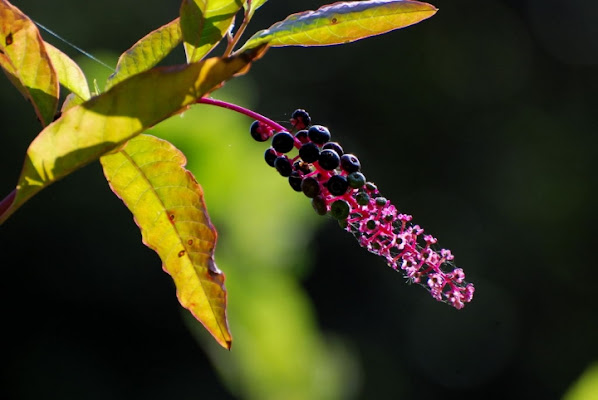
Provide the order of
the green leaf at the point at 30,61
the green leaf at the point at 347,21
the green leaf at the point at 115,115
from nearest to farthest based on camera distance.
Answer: the green leaf at the point at 115,115
the green leaf at the point at 30,61
the green leaf at the point at 347,21

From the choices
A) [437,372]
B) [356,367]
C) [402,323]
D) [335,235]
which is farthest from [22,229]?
[356,367]

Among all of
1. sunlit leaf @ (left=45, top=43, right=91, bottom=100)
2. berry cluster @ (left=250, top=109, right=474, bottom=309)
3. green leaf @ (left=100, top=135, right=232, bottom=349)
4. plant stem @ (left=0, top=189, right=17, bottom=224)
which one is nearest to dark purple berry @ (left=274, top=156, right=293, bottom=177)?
berry cluster @ (left=250, top=109, right=474, bottom=309)

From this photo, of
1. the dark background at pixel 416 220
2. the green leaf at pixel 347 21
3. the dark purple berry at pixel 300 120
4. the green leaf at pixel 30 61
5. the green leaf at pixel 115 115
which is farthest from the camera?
the dark background at pixel 416 220

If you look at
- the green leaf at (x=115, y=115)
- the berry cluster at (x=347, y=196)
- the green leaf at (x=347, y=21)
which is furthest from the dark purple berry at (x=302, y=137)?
the green leaf at (x=115, y=115)

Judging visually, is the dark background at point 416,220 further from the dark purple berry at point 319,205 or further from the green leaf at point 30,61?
the green leaf at point 30,61

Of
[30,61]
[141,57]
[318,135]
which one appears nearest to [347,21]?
[318,135]

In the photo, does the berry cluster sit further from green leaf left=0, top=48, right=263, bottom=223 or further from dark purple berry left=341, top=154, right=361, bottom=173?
green leaf left=0, top=48, right=263, bottom=223

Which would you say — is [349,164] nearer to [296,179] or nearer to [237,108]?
[296,179]
